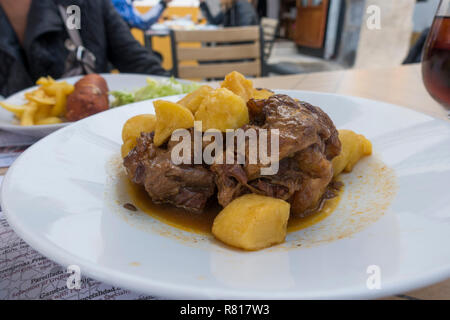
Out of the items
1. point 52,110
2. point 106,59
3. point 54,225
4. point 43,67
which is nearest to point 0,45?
point 43,67

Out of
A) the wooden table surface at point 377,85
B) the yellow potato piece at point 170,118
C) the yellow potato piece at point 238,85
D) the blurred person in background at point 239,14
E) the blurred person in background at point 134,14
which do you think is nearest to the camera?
the yellow potato piece at point 170,118

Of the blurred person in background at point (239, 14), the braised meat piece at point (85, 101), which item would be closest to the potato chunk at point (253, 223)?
the braised meat piece at point (85, 101)

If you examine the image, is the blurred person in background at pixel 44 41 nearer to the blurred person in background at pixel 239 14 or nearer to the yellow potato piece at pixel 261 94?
the yellow potato piece at pixel 261 94

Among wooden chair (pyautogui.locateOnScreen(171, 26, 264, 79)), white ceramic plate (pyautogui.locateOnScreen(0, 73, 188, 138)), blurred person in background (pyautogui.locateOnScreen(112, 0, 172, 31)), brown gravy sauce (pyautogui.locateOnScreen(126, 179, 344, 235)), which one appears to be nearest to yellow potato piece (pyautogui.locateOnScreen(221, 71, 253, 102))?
brown gravy sauce (pyautogui.locateOnScreen(126, 179, 344, 235))

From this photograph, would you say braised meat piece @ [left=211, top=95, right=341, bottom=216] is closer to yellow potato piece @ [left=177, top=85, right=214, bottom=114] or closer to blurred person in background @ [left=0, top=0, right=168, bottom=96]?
yellow potato piece @ [left=177, top=85, right=214, bottom=114]

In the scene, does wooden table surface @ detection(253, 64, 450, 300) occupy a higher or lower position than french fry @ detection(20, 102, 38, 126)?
lower

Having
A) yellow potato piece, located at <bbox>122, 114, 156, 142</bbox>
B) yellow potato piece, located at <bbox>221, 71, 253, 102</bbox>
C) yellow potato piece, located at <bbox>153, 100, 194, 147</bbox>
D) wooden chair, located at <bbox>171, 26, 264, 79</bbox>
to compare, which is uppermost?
yellow potato piece, located at <bbox>221, 71, 253, 102</bbox>

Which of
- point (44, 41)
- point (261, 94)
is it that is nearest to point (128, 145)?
point (261, 94)

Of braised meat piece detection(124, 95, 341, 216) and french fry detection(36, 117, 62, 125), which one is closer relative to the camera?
braised meat piece detection(124, 95, 341, 216)
